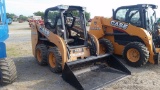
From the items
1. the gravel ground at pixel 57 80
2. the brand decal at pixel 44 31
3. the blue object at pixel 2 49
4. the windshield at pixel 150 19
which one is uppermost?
the windshield at pixel 150 19

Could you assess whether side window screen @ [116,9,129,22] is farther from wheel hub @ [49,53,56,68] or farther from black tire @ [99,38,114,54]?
wheel hub @ [49,53,56,68]

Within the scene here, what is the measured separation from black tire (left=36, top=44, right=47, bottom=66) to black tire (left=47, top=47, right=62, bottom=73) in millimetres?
454

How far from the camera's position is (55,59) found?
6.44 metres

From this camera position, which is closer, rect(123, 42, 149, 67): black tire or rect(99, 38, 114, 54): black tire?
rect(123, 42, 149, 67): black tire

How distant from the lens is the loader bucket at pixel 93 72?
551 centimetres

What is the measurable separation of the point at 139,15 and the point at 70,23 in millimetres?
2648

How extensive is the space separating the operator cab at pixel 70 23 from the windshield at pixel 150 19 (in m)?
2.53

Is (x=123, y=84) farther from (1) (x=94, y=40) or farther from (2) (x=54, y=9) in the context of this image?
(2) (x=54, y=9)

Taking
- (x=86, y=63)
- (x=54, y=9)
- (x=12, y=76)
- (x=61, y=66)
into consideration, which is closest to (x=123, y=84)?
(x=86, y=63)

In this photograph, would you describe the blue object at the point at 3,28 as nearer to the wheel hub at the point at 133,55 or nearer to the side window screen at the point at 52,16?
the side window screen at the point at 52,16

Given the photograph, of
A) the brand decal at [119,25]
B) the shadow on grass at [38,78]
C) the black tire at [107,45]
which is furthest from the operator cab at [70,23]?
the brand decal at [119,25]

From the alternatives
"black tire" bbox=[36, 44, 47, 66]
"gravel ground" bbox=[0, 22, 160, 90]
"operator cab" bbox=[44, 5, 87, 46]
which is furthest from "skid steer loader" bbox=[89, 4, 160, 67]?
"black tire" bbox=[36, 44, 47, 66]

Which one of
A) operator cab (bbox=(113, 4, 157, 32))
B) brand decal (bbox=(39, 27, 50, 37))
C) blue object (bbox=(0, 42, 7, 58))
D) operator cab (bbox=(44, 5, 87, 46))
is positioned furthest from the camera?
operator cab (bbox=(113, 4, 157, 32))

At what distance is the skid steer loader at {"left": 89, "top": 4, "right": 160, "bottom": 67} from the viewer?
7352 mm
